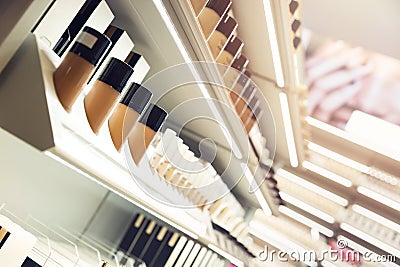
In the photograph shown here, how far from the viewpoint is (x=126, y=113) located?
94cm

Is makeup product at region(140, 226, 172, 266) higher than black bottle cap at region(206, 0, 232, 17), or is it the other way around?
black bottle cap at region(206, 0, 232, 17)

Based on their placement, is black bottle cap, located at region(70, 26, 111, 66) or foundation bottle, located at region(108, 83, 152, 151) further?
foundation bottle, located at region(108, 83, 152, 151)

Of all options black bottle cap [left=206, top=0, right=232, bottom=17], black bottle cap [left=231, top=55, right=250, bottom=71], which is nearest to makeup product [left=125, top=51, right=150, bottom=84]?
black bottle cap [left=206, top=0, right=232, bottom=17]

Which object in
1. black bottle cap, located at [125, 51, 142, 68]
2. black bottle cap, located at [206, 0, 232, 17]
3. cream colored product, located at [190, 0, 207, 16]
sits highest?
black bottle cap, located at [206, 0, 232, 17]

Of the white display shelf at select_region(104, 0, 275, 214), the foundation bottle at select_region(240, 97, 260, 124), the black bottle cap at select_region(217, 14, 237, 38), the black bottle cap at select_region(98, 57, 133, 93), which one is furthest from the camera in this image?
the foundation bottle at select_region(240, 97, 260, 124)

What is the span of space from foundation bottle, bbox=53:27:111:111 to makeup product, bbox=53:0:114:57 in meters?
0.15

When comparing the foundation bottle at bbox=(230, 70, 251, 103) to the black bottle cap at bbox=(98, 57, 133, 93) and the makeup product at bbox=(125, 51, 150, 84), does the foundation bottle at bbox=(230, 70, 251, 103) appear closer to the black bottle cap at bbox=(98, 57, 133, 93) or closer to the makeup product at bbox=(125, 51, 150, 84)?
the makeup product at bbox=(125, 51, 150, 84)

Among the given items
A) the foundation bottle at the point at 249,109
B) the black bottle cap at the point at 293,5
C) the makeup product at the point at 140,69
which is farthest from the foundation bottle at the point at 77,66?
the foundation bottle at the point at 249,109

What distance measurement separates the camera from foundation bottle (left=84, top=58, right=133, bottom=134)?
86 cm

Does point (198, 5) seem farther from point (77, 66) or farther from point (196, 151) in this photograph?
point (196, 151)

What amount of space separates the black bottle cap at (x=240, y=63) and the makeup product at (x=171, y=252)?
3.28 ft

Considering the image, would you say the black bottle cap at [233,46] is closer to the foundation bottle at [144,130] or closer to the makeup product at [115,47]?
the makeup product at [115,47]

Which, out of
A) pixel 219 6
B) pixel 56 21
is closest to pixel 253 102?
pixel 219 6

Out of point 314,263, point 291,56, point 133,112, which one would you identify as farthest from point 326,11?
point 314,263
